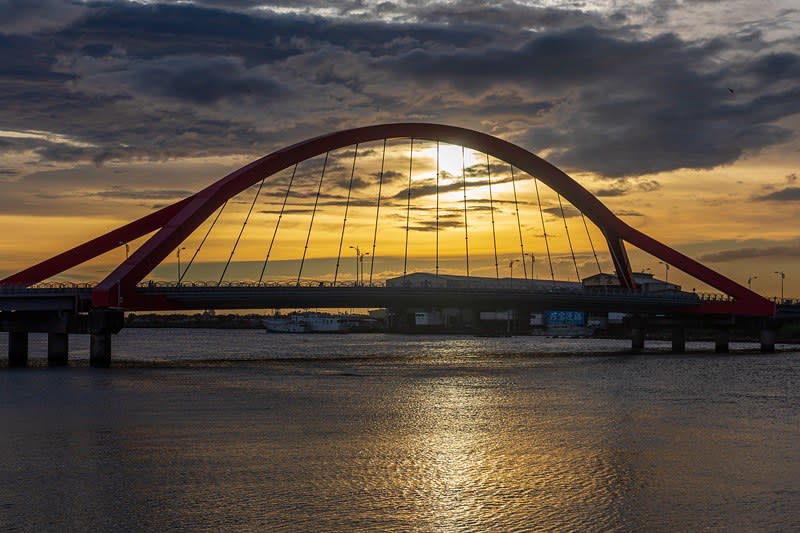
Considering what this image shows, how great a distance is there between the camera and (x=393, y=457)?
2433 centimetres

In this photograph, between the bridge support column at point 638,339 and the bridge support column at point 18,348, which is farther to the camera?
the bridge support column at point 638,339

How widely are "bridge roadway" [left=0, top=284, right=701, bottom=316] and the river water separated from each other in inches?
531

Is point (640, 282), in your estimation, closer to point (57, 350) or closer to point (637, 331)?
point (637, 331)

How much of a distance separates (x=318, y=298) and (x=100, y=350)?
14.5 meters

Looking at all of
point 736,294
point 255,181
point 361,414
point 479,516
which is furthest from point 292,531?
point 736,294

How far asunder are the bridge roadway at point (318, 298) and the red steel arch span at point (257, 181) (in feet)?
7.20

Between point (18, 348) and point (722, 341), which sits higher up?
point (18, 348)

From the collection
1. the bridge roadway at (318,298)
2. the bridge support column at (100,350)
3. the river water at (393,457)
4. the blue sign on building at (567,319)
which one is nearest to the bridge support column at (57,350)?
the bridge roadway at (318,298)

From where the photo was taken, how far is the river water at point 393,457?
1781cm

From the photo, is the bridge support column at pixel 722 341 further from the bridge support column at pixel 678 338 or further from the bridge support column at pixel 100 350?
the bridge support column at pixel 100 350

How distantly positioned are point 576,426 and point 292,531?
16.1 m

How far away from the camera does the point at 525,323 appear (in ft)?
604

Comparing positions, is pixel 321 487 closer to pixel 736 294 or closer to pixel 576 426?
pixel 576 426

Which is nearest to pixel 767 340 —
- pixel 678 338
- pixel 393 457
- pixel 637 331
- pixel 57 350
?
pixel 678 338
